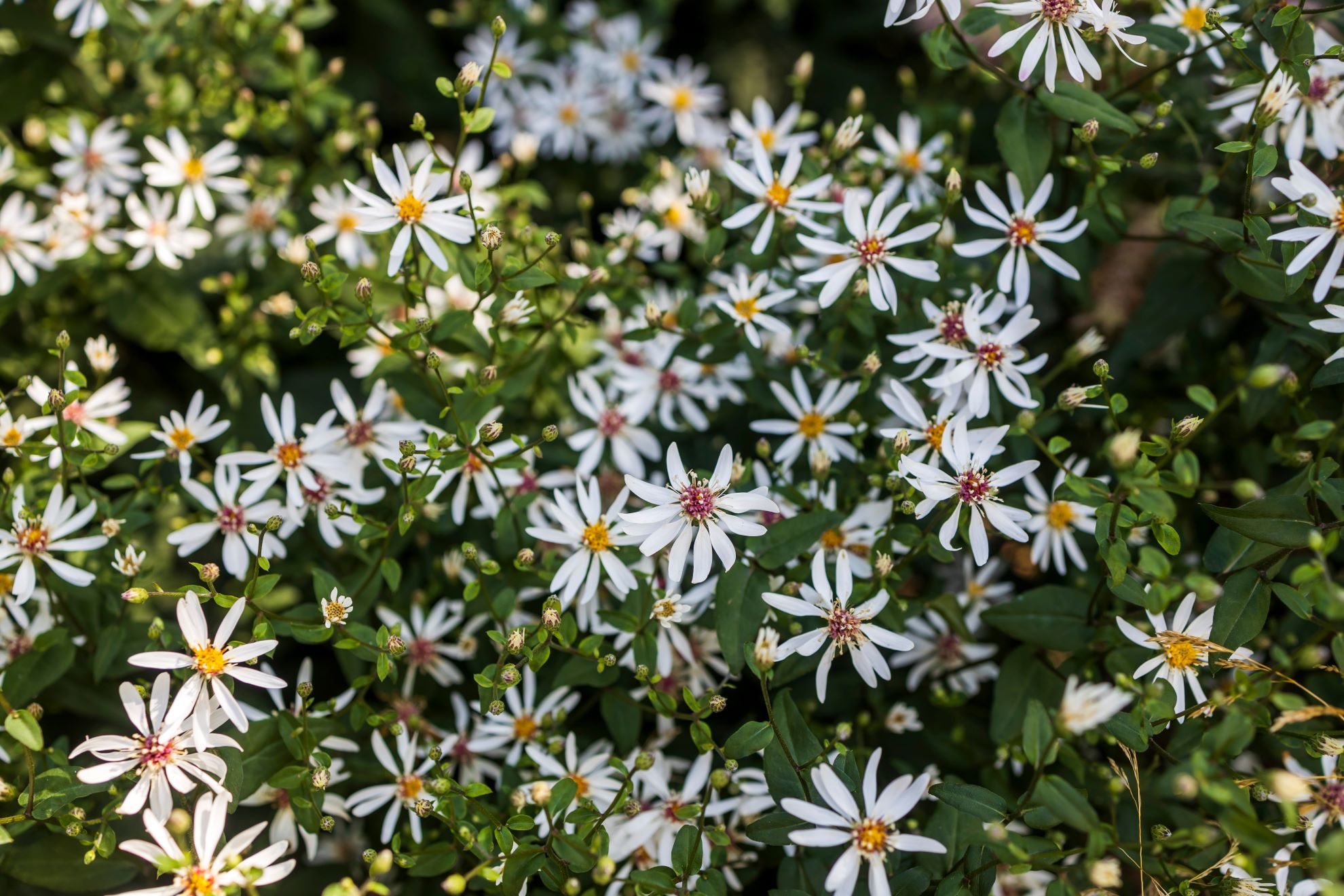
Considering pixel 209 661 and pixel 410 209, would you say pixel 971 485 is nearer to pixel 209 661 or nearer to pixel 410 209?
pixel 410 209

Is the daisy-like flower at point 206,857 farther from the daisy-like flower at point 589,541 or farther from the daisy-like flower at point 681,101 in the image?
the daisy-like flower at point 681,101

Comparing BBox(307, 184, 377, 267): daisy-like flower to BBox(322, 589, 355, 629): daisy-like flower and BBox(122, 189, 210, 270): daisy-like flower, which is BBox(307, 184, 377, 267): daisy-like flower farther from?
BBox(322, 589, 355, 629): daisy-like flower

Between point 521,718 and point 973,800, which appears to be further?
point 521,718

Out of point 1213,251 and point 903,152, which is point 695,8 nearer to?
point 903,152

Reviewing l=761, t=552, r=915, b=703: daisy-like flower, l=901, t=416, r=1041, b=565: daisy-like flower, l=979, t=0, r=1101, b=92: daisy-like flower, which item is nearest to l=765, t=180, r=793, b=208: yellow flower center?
l=979, t=0, r=1101, b=92: daisy-like flower

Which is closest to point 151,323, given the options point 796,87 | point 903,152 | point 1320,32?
point 796,87

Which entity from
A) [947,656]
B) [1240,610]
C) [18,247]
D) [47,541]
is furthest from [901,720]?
[18,247]
